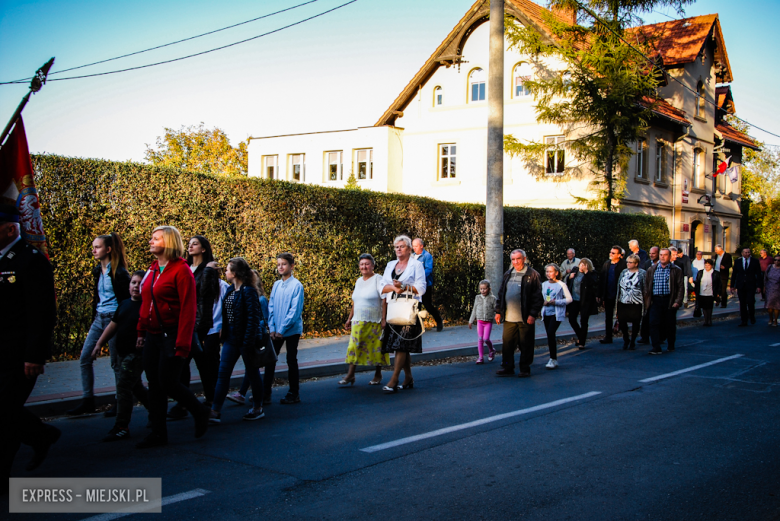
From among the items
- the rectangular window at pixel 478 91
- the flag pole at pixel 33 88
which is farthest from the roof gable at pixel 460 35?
the flag pole at pixel 33 88

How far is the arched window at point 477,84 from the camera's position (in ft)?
94.3

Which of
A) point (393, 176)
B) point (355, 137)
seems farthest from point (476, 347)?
point (355, 137)

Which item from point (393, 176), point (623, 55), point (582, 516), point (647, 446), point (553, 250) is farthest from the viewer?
point (393, 176)

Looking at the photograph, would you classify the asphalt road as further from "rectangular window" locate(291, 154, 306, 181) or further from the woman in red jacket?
"rectangular window" locate(291, 154, 306, 181)

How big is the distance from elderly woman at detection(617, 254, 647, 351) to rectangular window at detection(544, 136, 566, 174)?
15.5 m

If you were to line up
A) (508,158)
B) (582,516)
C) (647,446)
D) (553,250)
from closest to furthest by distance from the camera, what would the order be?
(582,516) → (647,446) → (553,250) → (508,158)

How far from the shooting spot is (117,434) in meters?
5.89

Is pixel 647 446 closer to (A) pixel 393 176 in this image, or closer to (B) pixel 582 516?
(B) pixel 582 516

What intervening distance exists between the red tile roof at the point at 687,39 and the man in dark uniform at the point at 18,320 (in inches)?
1206

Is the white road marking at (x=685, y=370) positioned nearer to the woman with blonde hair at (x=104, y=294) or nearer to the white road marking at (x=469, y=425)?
the white road marking at (x=469, y=425)

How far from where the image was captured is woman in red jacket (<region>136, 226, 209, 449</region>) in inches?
217

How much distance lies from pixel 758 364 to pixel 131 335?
9610 mm

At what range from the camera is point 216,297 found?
7.12 meters

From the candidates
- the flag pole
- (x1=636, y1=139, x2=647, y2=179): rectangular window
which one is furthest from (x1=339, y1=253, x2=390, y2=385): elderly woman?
(x1=636, y1=139, x2=647, y2=179): rectangular window
